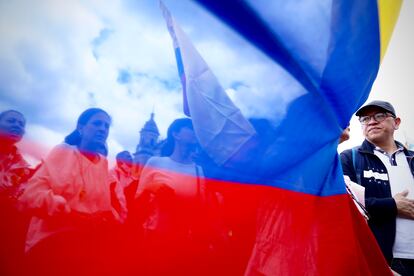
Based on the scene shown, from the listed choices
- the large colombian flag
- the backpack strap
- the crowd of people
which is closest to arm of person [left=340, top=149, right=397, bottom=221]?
the backpack strap

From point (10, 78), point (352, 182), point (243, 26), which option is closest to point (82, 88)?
point (10, 78)

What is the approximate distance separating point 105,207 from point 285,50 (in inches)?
32.7

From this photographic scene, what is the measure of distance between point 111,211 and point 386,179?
5.71 feet

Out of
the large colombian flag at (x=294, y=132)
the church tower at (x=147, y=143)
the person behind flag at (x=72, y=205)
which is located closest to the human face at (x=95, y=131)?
the person behind flag at (x=72, y=205)

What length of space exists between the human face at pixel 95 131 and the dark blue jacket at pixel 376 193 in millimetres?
1513

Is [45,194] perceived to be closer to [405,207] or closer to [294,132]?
[294,132]

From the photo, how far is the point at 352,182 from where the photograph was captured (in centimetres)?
181

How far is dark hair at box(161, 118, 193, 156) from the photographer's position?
3.00 ft

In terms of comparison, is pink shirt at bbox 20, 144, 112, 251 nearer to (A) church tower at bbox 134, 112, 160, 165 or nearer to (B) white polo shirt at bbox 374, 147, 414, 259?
(A) church tower at bbox 134, 112, 160, 165

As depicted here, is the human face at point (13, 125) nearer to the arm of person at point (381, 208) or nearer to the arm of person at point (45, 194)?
the arm of person at point (45, 194)

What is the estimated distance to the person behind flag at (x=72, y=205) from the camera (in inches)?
29.3

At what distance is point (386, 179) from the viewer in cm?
183

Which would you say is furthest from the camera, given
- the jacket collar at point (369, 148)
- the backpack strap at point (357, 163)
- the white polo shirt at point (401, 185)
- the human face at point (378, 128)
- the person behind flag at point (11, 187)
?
the human face at point (378, 128)

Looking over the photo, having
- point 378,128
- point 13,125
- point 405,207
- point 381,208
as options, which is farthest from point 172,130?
point 378,128
